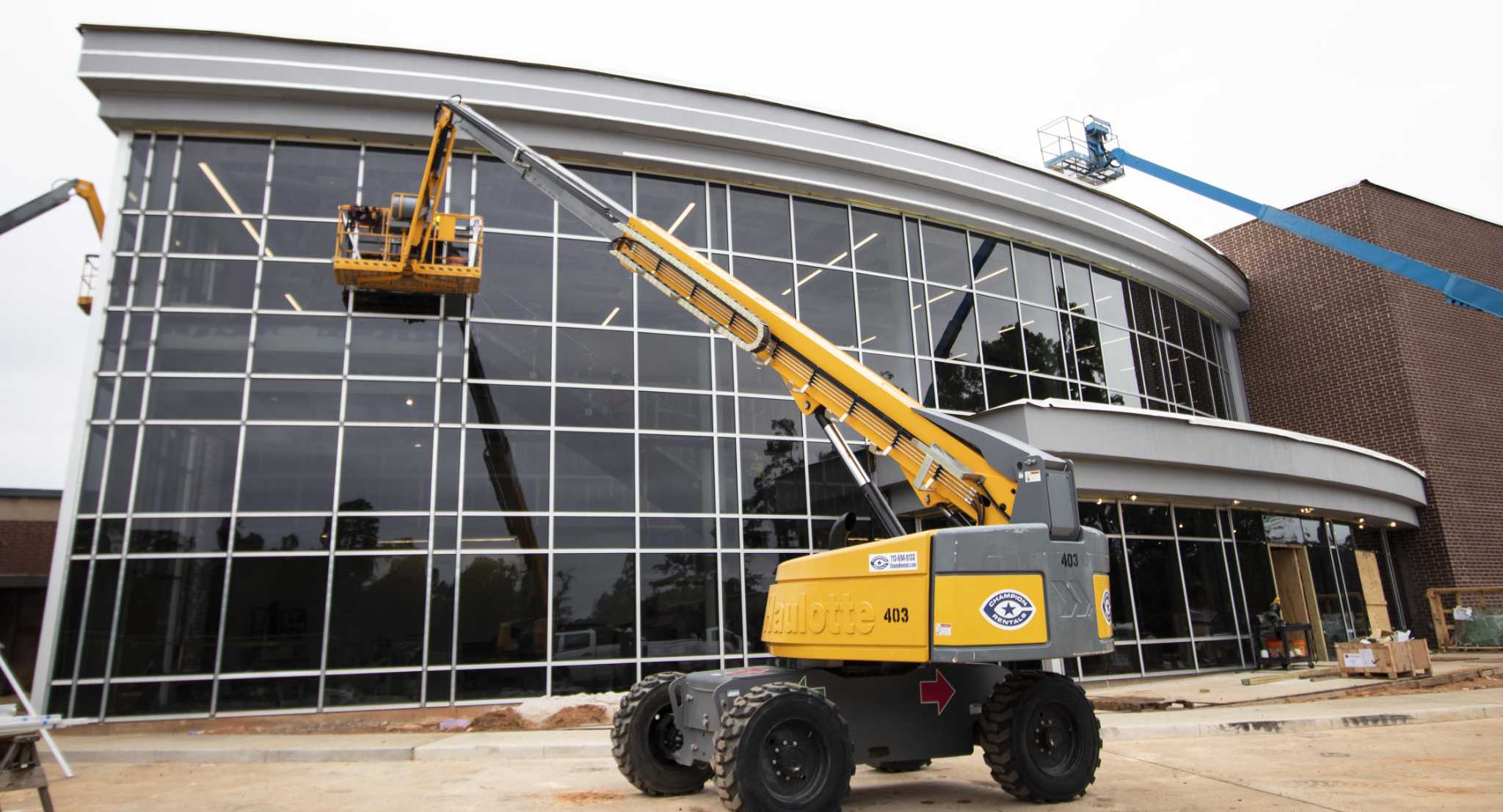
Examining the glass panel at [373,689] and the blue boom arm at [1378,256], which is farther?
the blue boom arm at [1378,256]

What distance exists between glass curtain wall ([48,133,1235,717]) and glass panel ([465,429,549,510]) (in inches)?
2.0

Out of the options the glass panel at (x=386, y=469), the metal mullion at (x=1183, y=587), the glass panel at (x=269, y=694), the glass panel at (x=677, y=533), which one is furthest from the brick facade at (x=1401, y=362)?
the glass panel at (x=269, y=694)

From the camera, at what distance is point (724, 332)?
1127 centimetres

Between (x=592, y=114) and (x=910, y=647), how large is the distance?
46.7 feet

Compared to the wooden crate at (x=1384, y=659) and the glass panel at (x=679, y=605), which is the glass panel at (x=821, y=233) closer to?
the glass panel at (x=679, y=605)

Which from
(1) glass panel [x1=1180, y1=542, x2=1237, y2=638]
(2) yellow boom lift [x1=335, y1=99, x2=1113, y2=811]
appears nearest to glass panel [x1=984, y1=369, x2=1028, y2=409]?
(1) glass panel [x1=1180, y1=542, x2=1237, y2=638]

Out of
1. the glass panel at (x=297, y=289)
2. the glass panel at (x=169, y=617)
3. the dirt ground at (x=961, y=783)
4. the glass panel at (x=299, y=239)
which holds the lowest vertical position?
the dirt ground at (x=961, y=783)

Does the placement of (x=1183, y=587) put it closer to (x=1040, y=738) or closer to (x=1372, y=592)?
(x=1372, y=592)

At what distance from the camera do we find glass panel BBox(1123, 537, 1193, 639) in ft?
63.0

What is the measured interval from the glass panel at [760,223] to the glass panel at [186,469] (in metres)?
10.6

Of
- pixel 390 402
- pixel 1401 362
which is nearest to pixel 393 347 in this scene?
pixel 390 402

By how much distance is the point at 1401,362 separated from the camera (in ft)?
81.9

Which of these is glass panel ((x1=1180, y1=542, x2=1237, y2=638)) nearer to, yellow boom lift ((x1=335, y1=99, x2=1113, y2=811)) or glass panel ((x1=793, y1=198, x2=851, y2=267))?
glass panel ((x1=793, y1=198, x2=851, y2=267))

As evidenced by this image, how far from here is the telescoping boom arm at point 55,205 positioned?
654 inches
